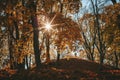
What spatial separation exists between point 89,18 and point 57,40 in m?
33.2

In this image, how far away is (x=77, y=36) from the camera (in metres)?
19.6

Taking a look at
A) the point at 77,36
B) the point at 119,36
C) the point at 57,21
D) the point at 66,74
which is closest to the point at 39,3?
the point at 57,21

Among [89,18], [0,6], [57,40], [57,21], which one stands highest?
[89,18]

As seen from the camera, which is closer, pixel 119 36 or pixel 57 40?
pixel 57 40

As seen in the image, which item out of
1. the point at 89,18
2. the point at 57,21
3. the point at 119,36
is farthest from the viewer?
the point at 89,18

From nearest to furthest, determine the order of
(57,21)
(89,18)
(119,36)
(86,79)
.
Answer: (86,79) < (57,21) < (119,36) < (89,18)

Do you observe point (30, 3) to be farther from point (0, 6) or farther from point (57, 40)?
point (57, 40)

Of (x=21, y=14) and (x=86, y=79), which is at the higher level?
(x=21, y=14)

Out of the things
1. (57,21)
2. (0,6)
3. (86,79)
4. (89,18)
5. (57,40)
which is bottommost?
(86,79)

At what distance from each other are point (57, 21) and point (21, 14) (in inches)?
118

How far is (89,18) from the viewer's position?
168 feet

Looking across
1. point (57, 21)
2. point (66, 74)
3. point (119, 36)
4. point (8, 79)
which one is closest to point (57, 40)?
point (57, 21)

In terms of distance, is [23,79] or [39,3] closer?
[23,79]

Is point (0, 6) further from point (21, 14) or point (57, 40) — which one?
point (57, 40)
